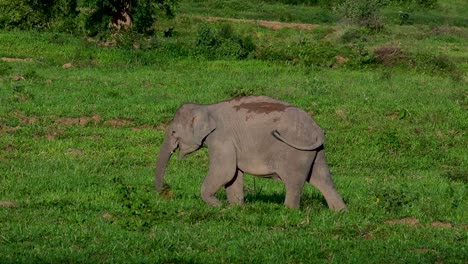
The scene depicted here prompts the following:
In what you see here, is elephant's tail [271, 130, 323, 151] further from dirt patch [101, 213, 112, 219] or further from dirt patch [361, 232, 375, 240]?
dirt patch [101, 213, 112, 219]

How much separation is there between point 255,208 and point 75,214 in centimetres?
188

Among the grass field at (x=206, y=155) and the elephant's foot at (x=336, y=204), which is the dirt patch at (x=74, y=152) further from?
the elephant's foot at (x=336, y=204)

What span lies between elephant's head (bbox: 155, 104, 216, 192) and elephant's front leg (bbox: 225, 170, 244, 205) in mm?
539

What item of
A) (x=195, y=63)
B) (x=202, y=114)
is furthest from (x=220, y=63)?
(x=202, y=114)

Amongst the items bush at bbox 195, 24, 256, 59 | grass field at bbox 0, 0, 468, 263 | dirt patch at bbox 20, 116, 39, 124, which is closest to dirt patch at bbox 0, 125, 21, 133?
grass field at bbox 0, 0, 468, 263

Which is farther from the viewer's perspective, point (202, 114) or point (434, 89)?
point (434, 89)

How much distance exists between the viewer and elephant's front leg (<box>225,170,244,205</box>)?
11469 millimetres

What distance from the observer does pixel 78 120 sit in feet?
58.7

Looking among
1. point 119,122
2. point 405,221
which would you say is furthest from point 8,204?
point 119,122

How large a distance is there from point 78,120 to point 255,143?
7.37m

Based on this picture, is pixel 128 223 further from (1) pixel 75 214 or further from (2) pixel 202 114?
(2) pixel 202 114

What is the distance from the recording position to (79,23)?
28203 millimetres

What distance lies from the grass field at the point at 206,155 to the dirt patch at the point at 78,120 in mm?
28

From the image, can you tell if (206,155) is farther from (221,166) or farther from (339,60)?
(339,60)
